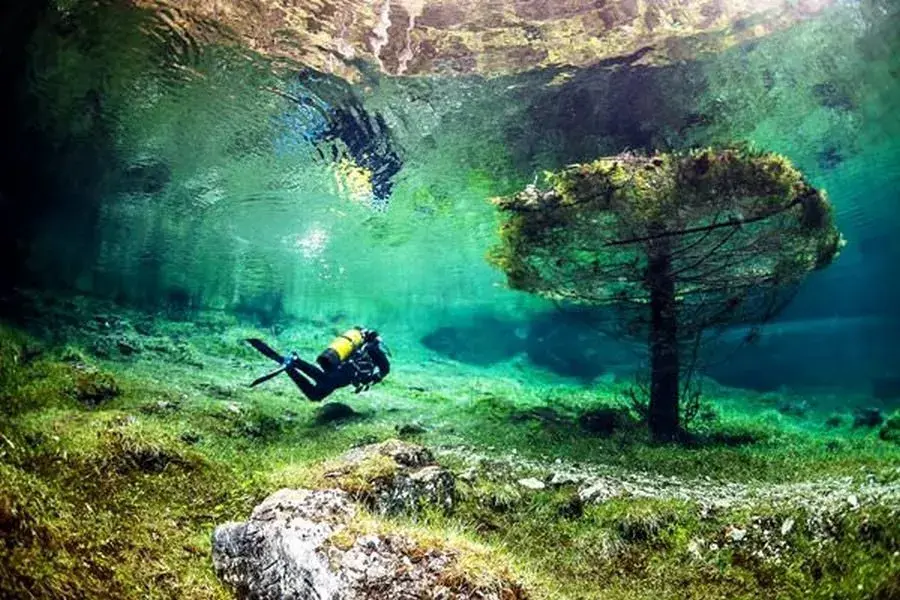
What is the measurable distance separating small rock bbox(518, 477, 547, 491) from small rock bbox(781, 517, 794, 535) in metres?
3.47

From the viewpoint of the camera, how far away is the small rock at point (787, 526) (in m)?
5.82

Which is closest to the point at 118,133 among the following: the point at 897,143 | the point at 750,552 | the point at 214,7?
the point at 214,7

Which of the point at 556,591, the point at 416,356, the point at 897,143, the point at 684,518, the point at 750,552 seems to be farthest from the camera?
the point at 416,356

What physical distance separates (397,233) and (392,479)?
22.9 metres

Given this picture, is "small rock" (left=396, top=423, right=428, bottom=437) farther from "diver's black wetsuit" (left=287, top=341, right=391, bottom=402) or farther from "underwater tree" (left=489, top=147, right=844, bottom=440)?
"underwater tree" (left=489, top=147, right=844, bottom=440)

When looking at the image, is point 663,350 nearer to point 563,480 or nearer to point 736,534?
point 563,480

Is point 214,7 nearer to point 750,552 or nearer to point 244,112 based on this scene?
point 244,112

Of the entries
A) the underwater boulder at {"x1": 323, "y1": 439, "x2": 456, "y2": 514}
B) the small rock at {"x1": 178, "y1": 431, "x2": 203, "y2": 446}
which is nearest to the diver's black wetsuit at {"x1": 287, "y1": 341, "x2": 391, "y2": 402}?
the small rock at {"x1": 178, "y1": 431, "x2": 203, "y2": 446}

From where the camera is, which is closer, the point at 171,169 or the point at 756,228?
the point at 756,228

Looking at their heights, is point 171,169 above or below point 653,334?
above

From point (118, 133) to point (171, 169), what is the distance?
2.96m

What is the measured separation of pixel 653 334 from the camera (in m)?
12.8

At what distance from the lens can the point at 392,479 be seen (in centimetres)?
662

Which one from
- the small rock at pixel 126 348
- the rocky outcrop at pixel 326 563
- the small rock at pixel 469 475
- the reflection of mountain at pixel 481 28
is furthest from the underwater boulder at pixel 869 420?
the small rock at pixel 126 348
